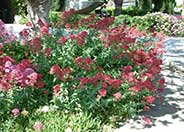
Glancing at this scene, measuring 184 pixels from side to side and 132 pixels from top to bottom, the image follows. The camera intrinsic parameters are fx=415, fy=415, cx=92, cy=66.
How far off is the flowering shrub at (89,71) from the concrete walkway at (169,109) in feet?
0.54

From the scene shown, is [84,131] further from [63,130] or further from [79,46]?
[79,46]

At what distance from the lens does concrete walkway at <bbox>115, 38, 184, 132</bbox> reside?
15.9 ft

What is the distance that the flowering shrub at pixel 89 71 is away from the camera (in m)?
4.70

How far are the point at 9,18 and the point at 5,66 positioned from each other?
1126 cm

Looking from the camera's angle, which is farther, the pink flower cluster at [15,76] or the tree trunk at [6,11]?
the tree trunk at [6,11]

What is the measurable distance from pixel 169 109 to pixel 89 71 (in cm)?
118

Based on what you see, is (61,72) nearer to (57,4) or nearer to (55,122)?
(55,122)

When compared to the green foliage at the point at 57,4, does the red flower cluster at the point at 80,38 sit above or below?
above

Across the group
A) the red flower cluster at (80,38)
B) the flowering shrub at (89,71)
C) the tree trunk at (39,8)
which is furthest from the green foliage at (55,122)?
the tree trunk at (39,8)

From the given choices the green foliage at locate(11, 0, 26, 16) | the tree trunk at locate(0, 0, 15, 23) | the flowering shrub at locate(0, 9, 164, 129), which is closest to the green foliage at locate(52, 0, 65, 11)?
the green foliage at locate(11, 0, 26, 16)

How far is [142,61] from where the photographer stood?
5.88 meters

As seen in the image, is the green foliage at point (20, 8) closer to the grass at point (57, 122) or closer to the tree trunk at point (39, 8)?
the tree trunk at point (39, 8)

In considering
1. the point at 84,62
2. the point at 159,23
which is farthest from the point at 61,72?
the point at 159,23

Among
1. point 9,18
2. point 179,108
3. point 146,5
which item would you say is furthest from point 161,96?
point 146,5
